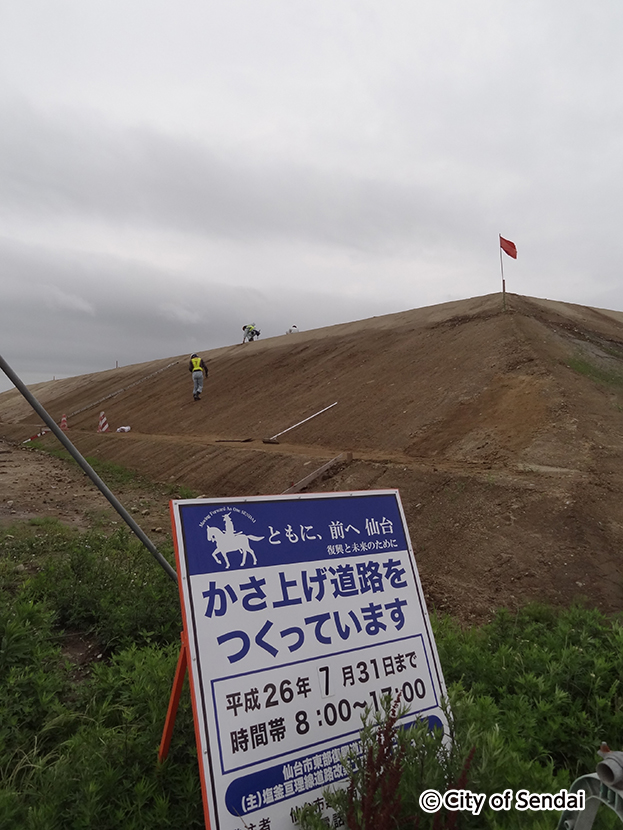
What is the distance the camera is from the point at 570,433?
335 inches

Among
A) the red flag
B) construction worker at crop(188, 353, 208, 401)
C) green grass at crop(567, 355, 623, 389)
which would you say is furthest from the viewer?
construction worker at crop(188, 353, 208, 401)

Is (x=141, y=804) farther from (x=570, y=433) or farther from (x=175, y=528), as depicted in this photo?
(x=570, y=433)

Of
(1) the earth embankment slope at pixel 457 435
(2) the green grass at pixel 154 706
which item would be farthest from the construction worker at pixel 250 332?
(2) the green grass at pixel 154 706

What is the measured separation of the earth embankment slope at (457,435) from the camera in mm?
6168

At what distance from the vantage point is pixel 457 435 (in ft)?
31.9

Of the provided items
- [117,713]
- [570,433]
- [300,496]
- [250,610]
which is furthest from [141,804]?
[570,433]

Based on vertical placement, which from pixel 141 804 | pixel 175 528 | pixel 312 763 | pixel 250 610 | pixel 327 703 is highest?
pixel 175 528

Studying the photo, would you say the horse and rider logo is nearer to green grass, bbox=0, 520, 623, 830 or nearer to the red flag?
green grass, bbox=0, 520, 623, 830

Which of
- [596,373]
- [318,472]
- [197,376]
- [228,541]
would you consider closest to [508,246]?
[596,373]

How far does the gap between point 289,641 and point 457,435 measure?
7873 millimetres

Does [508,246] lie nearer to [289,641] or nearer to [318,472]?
[318,472]

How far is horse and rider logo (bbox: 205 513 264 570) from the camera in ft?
7.96

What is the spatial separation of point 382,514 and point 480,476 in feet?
17.2

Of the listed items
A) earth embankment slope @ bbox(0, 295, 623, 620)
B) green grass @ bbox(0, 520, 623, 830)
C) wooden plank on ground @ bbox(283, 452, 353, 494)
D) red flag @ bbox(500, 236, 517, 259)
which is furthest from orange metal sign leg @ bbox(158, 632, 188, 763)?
red flag @ bbox(500, 236, 517, 259)
